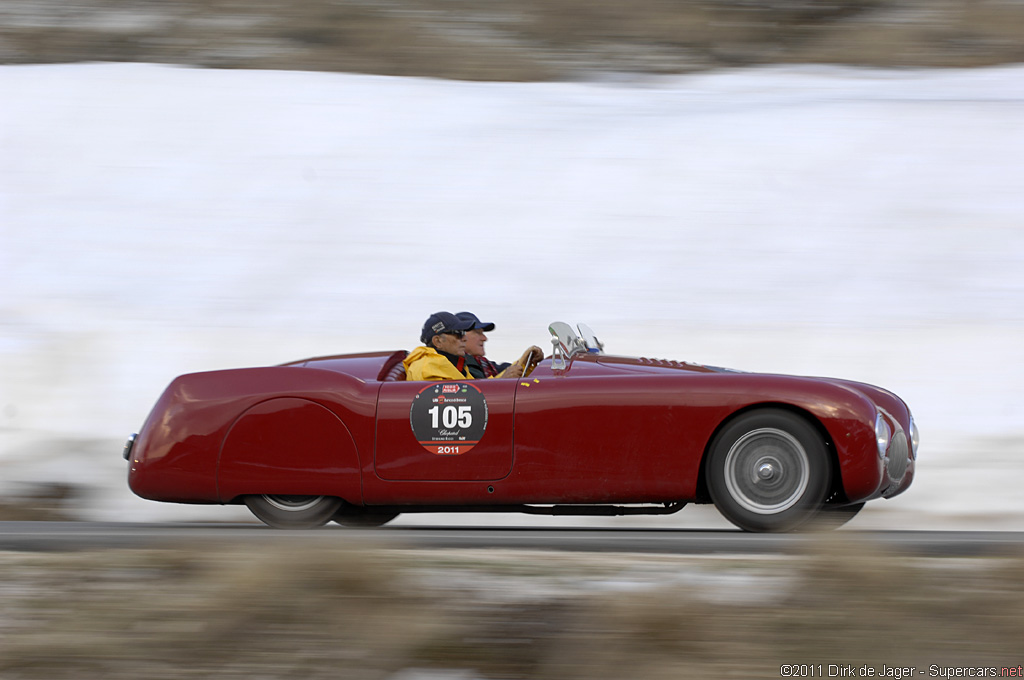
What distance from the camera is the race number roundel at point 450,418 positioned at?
6043 mm

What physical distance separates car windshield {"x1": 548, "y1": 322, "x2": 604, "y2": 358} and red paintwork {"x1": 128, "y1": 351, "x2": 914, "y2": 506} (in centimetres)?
10

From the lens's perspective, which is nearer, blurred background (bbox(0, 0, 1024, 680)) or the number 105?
blurred background (bbox(0, 0, 1024, 680))

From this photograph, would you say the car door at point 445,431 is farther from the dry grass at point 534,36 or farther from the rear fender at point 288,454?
the dry grass at point 534,36

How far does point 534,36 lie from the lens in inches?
640

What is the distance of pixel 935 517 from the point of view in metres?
7.99

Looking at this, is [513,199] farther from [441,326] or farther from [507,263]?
[441,326]

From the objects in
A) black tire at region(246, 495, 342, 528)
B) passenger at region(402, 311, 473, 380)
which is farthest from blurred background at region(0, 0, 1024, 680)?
passenger at region(402, 311, 473, 380)

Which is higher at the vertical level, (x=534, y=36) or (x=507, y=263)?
(x=534, y=36)

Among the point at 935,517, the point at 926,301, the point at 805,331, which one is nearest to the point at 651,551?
the point at 935,517

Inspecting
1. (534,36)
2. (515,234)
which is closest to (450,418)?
(515,234)

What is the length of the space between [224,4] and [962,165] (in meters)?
9.95

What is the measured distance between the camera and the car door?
6.03 m

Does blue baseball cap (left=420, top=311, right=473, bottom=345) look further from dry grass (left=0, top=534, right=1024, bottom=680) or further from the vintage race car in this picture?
dry grass (left=0, top=534, right=1024, bottom=680)

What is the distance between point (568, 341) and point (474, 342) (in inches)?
20.3
